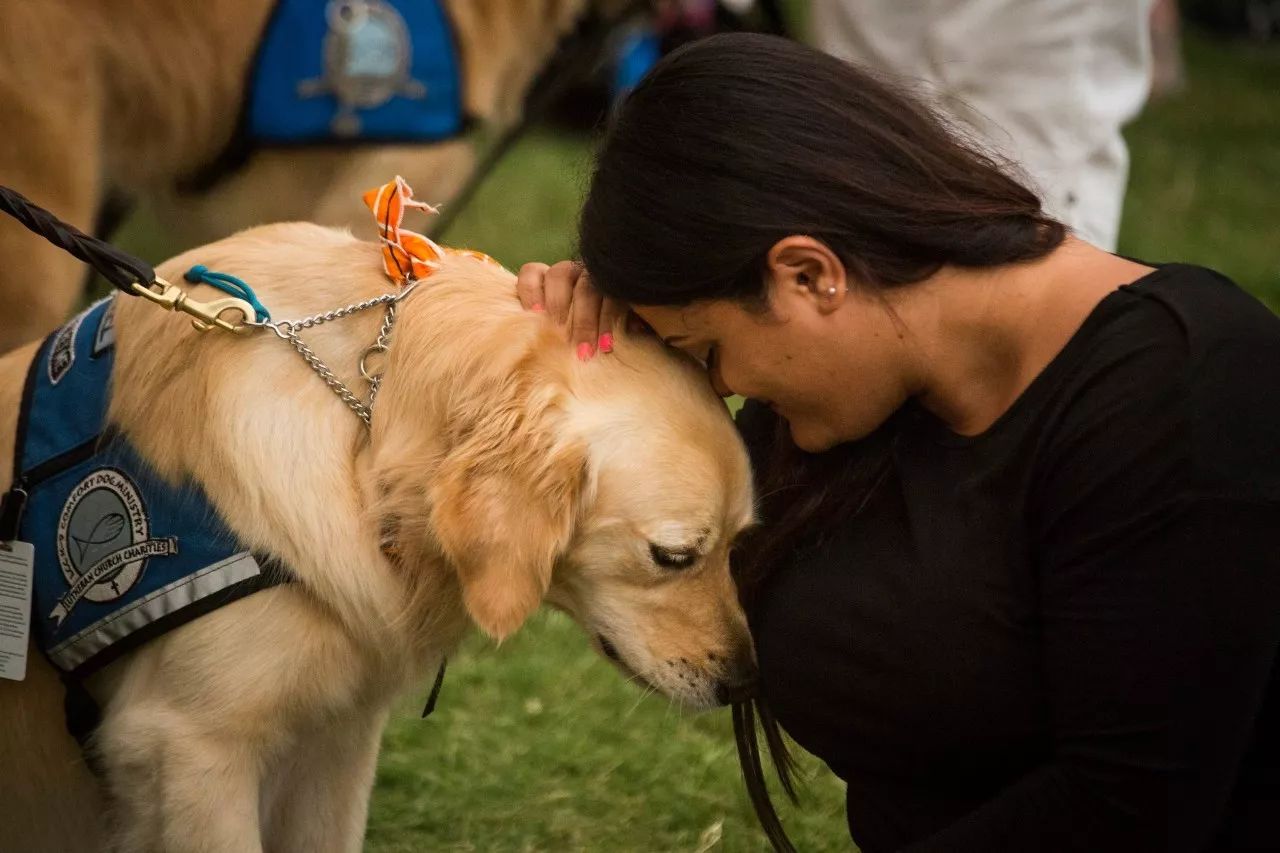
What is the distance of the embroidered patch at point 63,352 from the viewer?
2248 millimetres

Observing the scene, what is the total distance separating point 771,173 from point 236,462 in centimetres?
85

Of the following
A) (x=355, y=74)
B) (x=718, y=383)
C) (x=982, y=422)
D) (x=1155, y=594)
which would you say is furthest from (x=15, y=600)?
(x=355, y=74)

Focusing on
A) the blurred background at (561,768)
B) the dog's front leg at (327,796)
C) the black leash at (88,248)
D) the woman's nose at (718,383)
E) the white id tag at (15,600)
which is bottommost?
the blurred background at (561,768)

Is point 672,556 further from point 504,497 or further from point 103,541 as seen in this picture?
point 103,541

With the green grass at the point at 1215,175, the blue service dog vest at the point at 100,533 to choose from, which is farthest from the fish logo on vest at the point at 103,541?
the green grass at the point at 1215,175

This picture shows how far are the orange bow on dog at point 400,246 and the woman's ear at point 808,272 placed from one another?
21.4 inches

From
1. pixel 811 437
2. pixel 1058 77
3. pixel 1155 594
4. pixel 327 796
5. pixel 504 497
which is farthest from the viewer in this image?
pixel 1058 77

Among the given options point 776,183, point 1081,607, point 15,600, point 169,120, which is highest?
point 776,183

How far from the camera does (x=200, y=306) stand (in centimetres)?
208

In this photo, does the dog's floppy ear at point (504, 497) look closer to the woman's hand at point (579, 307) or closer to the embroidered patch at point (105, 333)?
the woman's hand at point (579, 307)

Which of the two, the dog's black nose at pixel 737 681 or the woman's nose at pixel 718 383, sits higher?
the woman's nose at pixel 718 383

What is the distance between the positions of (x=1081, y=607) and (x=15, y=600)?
1.50m

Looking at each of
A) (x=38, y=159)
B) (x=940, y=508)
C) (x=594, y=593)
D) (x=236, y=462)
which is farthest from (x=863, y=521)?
(x=38, y=159)

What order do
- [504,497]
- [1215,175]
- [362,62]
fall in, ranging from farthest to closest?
[1215,175]
[362,62]
[504,497]
